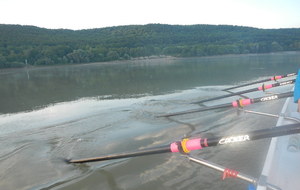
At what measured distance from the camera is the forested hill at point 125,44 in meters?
52.9

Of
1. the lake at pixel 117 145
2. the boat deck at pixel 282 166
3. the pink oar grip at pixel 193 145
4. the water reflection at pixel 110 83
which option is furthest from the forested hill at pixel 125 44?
the boat deck at pixel 282 166

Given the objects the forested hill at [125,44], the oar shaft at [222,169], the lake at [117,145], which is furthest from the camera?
the forested hill at [125,44]

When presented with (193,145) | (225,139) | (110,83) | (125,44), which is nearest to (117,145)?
(193,145)

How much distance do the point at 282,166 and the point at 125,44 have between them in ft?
230

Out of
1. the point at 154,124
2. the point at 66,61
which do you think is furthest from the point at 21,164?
the point at 66,61

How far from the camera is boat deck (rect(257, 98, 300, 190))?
11.3 feet

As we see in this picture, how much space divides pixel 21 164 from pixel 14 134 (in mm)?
2541

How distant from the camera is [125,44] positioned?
2830 inches

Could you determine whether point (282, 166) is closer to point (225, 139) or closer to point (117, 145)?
point (225, 139)

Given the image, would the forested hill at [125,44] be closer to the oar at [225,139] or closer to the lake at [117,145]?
the lake at [117,145]

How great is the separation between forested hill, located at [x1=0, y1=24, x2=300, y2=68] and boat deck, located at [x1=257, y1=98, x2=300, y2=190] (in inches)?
1900

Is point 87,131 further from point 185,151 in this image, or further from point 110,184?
point 185,151

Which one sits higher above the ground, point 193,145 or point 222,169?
point 193,145

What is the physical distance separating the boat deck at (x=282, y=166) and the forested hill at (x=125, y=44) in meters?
48.2
